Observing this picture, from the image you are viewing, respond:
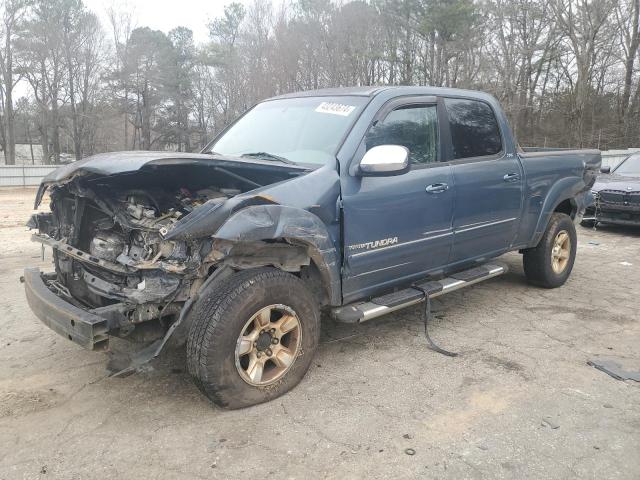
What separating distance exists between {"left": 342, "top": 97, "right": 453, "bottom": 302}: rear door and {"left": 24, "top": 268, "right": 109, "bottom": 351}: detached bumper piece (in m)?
1.56

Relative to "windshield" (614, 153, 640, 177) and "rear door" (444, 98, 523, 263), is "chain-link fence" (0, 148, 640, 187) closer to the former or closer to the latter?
"windshield" (614, 153, 640, 177)

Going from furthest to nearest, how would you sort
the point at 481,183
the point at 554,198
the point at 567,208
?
the point at 567,208 → the point at 554,198 → the point at 481,183

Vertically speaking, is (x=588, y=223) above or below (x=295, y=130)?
below

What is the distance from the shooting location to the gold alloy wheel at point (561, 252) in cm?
561

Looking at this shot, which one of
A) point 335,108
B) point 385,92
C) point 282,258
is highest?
point 385,92

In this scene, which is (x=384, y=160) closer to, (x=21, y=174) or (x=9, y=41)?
(x=21, y=174)

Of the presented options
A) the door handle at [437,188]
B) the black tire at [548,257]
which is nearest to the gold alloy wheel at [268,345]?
the door handle at [437,188]

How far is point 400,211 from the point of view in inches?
148

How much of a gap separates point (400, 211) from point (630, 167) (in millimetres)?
8581

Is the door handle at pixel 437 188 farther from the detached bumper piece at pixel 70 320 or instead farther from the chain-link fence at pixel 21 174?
the chain-link fence at pixel 21 174

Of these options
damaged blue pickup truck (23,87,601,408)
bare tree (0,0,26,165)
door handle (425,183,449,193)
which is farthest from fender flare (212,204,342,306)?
bare tree (0,0,26,165)

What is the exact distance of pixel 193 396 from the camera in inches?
129

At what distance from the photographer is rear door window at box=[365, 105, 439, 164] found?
12.5 ft

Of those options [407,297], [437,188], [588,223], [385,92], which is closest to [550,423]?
[407,297]
